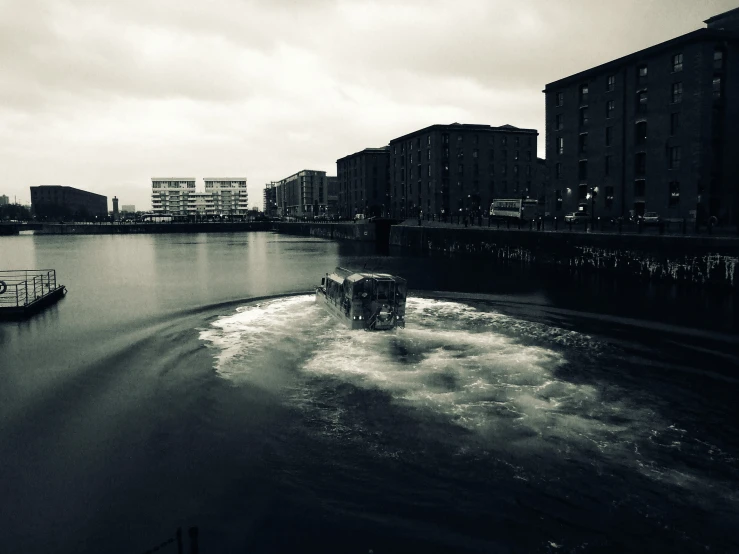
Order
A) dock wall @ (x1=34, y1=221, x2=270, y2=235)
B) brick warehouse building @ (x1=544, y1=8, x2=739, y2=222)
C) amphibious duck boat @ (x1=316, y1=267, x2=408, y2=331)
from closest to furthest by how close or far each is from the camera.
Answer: amphibious duck boat @ (x1=316, y1=267, x2=408, y2=331) → brick warehouse building @ (x1=544, y1=8, x2=739, y2=222) → dock wall @ (x1=34, y1=221, x2=270, y2=235)

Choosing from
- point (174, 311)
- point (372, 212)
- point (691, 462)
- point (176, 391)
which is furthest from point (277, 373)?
point (372, 212)

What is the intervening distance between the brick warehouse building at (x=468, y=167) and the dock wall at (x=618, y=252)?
41939 millimetres

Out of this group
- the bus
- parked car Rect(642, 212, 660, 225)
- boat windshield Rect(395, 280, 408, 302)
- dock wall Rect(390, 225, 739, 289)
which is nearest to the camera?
boat windshield Rect(395, 280, 408, 302)

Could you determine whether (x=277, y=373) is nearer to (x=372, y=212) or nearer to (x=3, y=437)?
(x=3, y=437)

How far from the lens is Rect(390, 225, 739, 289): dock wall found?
126ft

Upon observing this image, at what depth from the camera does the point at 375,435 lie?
50.1 feet

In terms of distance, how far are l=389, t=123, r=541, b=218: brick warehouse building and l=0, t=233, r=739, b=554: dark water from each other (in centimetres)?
8561

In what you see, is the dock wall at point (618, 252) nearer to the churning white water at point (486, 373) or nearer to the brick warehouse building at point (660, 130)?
the brick warehouse building at point (660, 130)

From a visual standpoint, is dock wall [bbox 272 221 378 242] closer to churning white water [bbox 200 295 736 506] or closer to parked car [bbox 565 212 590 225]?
parked car [bbox 565 212 590 225]

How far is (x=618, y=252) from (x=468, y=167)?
237 ft

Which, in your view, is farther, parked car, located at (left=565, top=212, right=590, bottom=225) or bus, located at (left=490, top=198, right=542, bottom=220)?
bus, located at (left=490, top=198, right=542, bottom=220)

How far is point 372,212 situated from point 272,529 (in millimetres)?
141711

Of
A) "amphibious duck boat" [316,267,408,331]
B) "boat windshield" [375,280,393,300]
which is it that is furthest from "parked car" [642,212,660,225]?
"boat windshield" [375,280,393,300]

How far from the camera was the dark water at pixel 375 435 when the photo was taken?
11125mm
